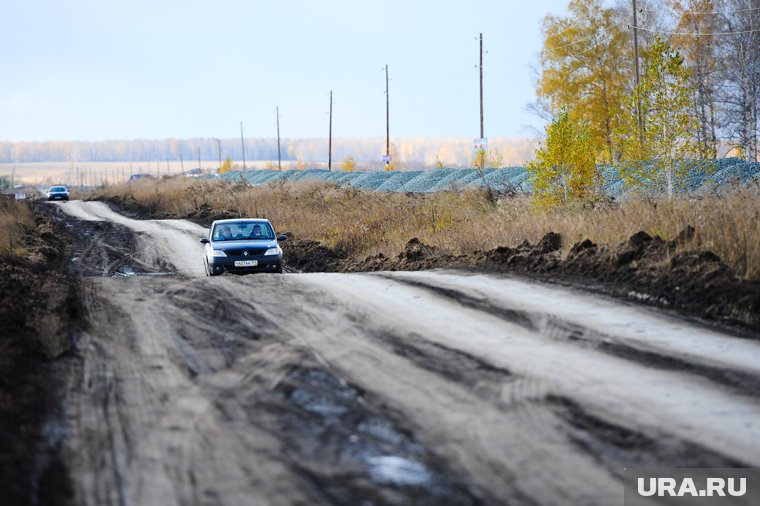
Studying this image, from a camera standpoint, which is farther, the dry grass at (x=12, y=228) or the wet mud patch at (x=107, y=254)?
the wet mud patch at (x=107, y=254)

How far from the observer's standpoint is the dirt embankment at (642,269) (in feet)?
39.0

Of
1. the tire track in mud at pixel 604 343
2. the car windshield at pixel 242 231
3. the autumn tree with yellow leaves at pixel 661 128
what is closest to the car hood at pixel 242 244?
the car windshield at pixel 242 231

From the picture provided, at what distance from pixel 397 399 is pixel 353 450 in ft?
4.31

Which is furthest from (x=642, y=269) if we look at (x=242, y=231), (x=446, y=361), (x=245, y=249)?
(x=242, y=231)

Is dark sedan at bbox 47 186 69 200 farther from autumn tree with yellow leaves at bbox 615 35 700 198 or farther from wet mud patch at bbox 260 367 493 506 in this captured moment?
wet mud patch at bbox 260 367 493 506

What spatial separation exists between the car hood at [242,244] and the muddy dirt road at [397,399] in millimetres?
8648

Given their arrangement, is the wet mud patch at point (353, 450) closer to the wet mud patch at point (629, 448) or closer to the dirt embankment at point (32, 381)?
the wet mud patch at point (629, 448)


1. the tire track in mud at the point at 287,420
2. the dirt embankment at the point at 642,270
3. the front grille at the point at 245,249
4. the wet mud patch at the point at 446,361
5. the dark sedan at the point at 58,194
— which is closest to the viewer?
the tire track in mud at the point at 287,420

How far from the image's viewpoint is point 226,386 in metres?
9.13

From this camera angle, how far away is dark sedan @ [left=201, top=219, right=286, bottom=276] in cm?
2244

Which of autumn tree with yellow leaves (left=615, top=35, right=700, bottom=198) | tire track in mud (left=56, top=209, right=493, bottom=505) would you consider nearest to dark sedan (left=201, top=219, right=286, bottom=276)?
tire track in mud (left=56, top=209, right=493, bottom=505)

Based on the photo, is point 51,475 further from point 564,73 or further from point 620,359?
point 564,73

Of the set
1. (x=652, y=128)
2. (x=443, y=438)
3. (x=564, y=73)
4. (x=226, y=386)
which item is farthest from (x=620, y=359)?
(x=564, y=73)

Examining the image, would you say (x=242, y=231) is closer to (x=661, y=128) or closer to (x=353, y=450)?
(x=661, y=128)
